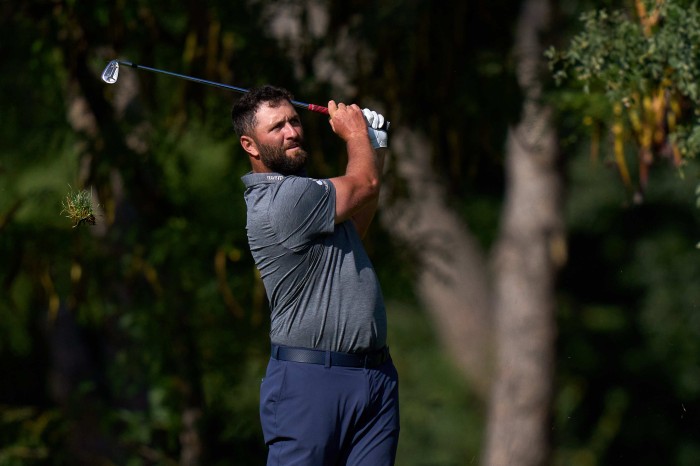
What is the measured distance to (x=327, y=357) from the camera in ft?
15.3

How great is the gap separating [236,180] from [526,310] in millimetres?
3765

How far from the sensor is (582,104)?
28.0 feet

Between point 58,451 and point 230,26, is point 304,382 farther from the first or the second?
point 58,451

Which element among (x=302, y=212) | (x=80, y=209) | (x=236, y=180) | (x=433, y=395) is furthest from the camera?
(x=433, y=395)

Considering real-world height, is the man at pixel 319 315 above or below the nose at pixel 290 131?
below

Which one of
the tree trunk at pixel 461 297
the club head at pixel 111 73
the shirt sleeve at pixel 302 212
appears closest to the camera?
the shirt sleeve at pixel 302 212

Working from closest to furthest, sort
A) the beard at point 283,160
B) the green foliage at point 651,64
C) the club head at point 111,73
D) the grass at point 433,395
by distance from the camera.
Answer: the beard at point 283,160 → the club head at point 111,73 → the green foliage at point 651,64 → the grass at point 433,395

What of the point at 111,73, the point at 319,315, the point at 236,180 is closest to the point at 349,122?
the point at 319,315

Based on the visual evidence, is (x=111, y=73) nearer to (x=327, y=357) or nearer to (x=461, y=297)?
(x=327, y=357)

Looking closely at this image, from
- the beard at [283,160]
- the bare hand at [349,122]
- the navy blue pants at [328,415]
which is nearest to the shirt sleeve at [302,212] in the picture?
the beard at [283,160]

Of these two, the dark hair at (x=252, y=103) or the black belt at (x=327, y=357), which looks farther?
the dark hair at (x=252, y=103)

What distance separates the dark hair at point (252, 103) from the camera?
4.88 m

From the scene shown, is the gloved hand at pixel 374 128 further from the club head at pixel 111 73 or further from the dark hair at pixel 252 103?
the club head at pixel 111 73

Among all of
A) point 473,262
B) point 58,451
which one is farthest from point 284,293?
point 473,262
